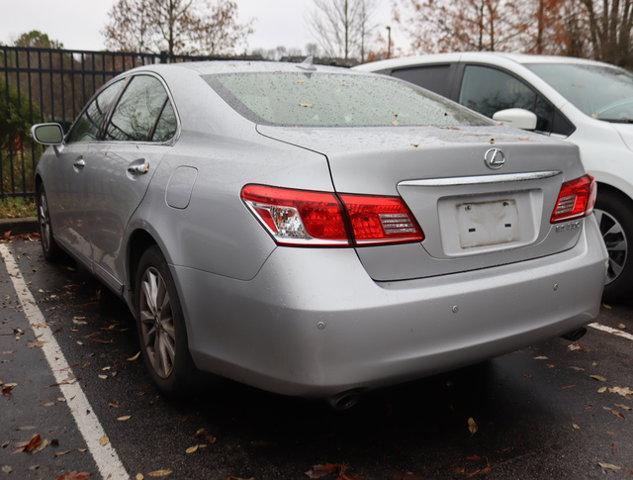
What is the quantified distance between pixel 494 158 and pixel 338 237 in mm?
745

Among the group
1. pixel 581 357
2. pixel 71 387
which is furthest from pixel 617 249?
pixel 71 387

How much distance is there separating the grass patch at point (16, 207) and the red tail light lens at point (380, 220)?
666 centimetres

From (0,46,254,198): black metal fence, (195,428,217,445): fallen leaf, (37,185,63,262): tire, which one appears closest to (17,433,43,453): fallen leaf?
(195,428,217,445): fallen leaf

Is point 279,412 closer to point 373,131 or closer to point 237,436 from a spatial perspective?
point 237,436

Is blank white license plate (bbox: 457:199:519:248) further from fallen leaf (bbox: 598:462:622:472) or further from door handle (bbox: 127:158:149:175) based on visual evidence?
door handle (bbox: 127:158:149:175)

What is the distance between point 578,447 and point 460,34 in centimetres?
1676

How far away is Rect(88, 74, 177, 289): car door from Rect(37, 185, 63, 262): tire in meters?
1.80

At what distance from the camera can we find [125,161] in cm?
353

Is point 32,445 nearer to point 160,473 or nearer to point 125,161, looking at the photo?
point 160,473

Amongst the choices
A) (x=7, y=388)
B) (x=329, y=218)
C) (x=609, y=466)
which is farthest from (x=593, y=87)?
(x=7, y=388)

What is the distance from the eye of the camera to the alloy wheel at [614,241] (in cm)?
464

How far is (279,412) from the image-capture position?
10.1ft

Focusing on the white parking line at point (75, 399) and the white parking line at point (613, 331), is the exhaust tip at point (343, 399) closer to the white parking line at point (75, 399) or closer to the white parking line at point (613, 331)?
the white parking line at point (75, 399)

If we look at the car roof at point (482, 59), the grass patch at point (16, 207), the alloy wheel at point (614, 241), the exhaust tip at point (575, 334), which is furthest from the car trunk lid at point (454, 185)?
the grass patch at point (16, 207)
